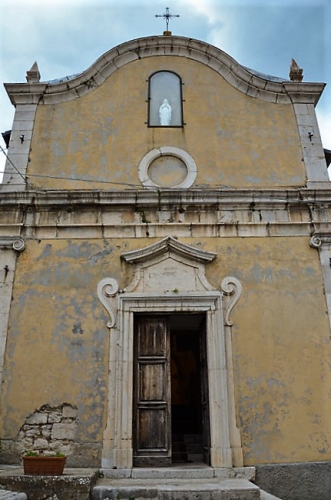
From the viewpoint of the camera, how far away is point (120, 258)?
7676 millimetres

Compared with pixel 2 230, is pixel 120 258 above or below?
below

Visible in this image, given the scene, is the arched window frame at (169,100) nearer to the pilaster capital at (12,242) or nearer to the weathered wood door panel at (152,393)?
the pilaster capital at (12,242)

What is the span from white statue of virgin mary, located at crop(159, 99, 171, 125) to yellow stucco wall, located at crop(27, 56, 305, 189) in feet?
0.83

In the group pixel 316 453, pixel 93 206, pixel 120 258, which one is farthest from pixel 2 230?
pixel 316 453

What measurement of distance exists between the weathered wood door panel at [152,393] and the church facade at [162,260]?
22mm

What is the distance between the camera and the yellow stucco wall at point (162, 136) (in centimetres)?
845

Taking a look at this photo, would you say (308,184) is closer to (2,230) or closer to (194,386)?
(2,230)

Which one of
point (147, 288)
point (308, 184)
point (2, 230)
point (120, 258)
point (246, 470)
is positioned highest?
point (308, 184)

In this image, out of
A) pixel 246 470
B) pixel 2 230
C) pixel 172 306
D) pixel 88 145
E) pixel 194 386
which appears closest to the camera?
pixel 246 470

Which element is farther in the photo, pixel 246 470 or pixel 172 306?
pixel 172 306

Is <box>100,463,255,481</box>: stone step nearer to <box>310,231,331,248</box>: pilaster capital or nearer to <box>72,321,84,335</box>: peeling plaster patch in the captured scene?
<box>72,321,84,335</box>: peeling plaster patch

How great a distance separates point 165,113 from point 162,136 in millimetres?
642

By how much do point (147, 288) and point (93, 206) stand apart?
71.7 inches

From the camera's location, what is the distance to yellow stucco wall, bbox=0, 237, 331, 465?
22.3 feet
